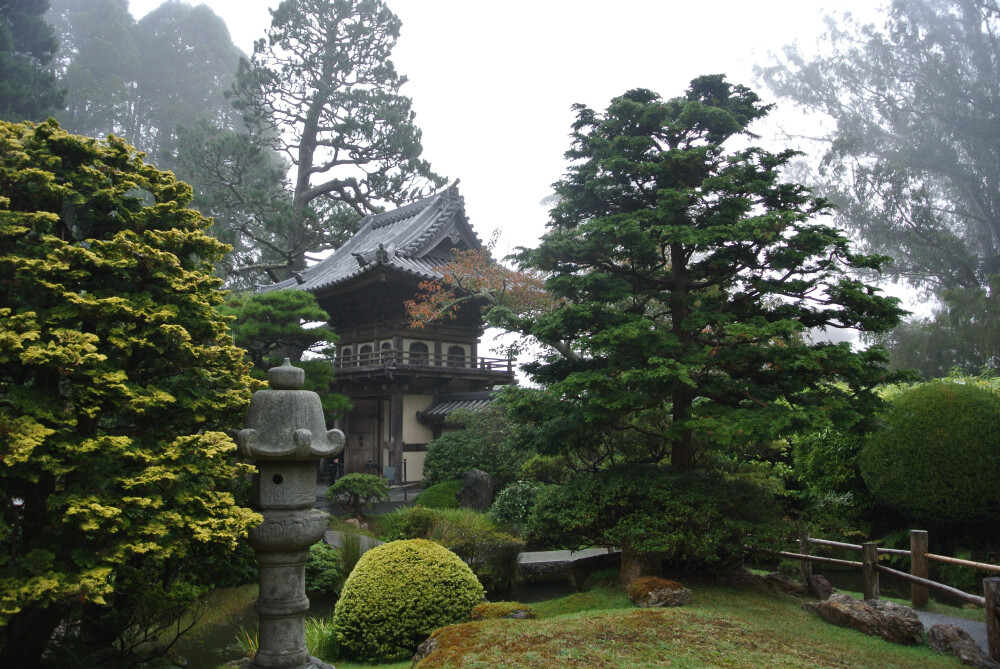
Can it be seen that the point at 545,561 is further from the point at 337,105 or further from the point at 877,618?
the point at 337,105

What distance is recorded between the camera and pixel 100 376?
14.5ft

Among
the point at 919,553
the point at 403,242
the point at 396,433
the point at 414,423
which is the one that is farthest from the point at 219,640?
the point at 403,242

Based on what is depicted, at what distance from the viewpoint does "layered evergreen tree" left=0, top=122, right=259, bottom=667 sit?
420cm

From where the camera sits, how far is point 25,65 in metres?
22.1

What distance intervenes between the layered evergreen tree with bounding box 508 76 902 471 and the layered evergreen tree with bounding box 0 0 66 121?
2091 cm

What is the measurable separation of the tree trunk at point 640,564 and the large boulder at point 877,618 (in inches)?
70.0

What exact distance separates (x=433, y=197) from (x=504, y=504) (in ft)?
46.4

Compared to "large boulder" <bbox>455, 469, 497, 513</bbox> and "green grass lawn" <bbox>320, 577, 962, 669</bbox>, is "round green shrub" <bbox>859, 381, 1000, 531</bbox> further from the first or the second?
"large boulder" <bbox>455, 469, 497, 513</bbox>

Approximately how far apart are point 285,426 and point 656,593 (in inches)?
165

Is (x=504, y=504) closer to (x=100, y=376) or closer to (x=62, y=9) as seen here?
(x=100, y=376)

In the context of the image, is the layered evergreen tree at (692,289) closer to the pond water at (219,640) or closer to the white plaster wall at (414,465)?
the pond water at (219,640)

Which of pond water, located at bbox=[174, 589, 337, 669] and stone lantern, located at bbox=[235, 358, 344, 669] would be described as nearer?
stone lantern, located at bbox=[235, 358, 344, 669]

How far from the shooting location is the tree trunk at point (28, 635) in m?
4.48

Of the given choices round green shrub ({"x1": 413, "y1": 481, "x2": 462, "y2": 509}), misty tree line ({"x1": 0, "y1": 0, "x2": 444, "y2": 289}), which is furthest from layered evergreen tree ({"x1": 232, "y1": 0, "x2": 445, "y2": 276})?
round green shrub ({"x1": 413, "y1": 481, "x2": 462, "y2": 509})
